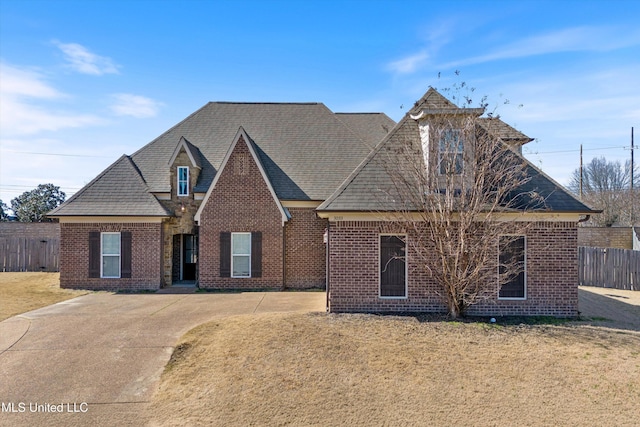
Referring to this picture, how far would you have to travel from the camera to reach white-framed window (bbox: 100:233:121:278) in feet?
49.9

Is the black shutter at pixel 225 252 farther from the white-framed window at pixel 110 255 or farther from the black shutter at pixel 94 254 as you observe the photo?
the black shutter at pixel 94 254

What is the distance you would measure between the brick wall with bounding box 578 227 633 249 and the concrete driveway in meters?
23.3

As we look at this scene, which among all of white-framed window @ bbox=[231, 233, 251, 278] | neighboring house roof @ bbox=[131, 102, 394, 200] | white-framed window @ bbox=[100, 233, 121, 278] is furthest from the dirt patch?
white-framed window @ bbox=[100, 233, 121, 278]

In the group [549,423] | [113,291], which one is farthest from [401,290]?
[113,291]

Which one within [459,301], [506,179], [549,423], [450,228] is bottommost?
[549,423]

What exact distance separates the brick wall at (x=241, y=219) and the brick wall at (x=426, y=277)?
4.99 meters

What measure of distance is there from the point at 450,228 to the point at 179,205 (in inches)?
442

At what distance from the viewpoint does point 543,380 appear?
653 centimetres

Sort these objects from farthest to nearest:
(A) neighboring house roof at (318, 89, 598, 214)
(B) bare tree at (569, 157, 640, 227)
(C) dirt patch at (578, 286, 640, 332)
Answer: (B) bare tree at (569, 157, 640, 227) < (A) neighboring house roof at (318, 89, 598, 214) < (C) dirt patch at (578, 286, 640, 332)

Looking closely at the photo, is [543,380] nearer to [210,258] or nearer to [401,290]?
[401,290]

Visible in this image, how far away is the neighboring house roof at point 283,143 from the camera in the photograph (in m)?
16.5

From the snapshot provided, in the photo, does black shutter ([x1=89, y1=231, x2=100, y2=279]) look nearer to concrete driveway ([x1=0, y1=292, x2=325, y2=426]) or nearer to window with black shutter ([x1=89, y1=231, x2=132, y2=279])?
window with black shutter ([x1=89, y1=231, x2=132, y2=279])

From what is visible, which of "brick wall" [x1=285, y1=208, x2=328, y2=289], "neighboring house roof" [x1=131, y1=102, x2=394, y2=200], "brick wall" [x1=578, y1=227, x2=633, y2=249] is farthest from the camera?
"brick wall" [x1=578, y1=227, x2=633, y2=249]

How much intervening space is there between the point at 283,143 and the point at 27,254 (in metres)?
16.4
